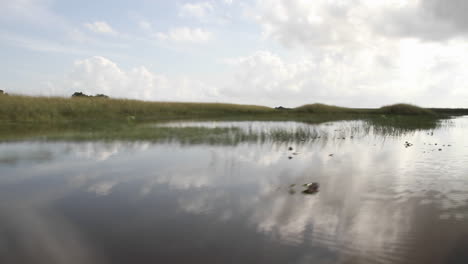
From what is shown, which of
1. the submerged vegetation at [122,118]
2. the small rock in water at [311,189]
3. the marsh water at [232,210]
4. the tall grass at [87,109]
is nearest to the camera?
the marsh water at [232,210]

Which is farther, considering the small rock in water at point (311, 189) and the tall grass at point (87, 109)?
the tall grass at point (87, 109)

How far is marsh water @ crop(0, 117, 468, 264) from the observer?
3.64 meters

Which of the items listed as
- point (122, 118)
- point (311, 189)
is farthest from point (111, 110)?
point (311, 189)

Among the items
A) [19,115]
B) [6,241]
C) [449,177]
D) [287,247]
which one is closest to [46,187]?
[6,241]

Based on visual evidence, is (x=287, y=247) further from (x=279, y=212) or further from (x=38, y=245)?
(x=38, y=245)

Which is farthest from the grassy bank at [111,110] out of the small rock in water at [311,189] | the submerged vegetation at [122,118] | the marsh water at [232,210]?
the small rock in water at [311,189]

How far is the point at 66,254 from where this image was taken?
3.68 metres

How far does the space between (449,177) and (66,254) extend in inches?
338

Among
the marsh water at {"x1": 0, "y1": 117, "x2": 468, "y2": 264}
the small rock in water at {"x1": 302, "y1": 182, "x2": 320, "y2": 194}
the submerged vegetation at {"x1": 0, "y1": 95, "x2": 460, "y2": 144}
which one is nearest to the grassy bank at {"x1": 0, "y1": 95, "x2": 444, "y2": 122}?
the submerged vegetation at {"x1": 0, "y1": 95, "x2": 460, "y2": 144}

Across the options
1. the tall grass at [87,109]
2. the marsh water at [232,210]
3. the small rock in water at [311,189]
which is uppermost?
the tall grass at [87,109]

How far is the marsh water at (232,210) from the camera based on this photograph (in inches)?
143

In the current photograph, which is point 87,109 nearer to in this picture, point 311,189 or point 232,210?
point 311,189

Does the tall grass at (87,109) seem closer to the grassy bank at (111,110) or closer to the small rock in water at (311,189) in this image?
the grassy bank at (111,110)

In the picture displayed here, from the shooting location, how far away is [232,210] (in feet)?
16.2
